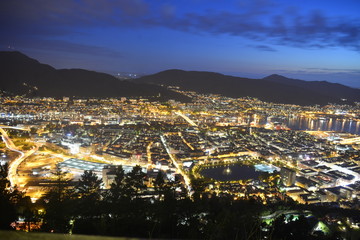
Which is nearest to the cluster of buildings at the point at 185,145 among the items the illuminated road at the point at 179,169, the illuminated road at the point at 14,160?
the illuminated road at the point at 179,169

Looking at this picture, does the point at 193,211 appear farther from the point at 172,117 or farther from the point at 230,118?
the point at 230,118

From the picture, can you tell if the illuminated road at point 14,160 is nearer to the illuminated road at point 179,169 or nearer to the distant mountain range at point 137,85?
the illuminated road at point 179,169

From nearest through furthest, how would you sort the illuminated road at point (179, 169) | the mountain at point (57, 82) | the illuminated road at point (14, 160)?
the illuminated road at point (14, 160), the illuminated road at point (179, 169), the mountain at point (57, 82)

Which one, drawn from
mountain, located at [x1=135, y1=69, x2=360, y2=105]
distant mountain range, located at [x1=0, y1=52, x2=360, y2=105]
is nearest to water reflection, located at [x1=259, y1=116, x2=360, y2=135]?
mountain, located at [x1=135, y1=69, x2=360, y2=105]

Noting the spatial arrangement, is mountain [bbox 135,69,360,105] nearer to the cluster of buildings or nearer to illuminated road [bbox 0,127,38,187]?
the cluster of buildings

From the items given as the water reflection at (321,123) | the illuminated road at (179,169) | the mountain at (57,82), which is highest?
the mountain at (57,82)

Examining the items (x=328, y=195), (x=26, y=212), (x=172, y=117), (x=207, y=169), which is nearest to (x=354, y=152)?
(x=328, y=195)

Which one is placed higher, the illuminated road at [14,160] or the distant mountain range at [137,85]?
the distant mountain range at [137,85]
